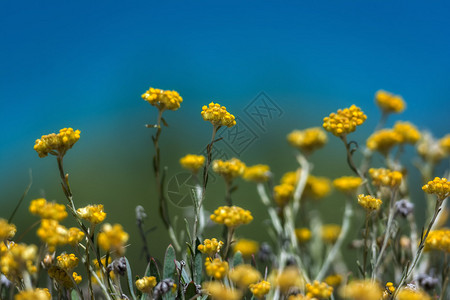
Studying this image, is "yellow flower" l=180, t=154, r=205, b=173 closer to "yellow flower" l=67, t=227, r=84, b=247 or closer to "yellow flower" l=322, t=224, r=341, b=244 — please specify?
"yellow flower" l=67, t=227, r=84, b=247

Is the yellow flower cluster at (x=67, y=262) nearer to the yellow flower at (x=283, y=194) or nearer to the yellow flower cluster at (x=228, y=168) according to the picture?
the yellow flower cluster at (x=228, y=168)

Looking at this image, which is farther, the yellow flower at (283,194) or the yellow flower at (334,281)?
the yellow flower at (283,194)

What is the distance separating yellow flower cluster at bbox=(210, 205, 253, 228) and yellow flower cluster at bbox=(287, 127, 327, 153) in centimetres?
79

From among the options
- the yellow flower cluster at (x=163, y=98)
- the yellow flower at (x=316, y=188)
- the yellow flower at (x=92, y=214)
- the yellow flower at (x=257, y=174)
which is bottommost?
the yellow flower at (x=92, y=214)

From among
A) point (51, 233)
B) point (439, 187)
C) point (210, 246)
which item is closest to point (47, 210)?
point (51, 233)

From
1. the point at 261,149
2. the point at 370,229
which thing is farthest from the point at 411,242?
the point at 261,149

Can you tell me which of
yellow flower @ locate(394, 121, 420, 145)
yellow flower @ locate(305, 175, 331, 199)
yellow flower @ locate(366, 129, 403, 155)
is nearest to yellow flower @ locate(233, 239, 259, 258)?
yellow flower @ locate(305, 175, 331, 199)

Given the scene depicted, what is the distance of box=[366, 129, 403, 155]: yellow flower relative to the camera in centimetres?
140

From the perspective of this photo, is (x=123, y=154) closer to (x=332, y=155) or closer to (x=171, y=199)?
(x=332, y=155)

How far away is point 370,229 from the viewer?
1100mm

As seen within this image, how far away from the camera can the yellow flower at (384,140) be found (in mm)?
1397

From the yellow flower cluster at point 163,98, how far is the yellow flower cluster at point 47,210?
1.32 ft

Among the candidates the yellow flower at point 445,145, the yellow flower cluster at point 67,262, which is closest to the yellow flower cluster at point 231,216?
the yellow flower cluster at point 67,262

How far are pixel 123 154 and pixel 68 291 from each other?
6324mm
